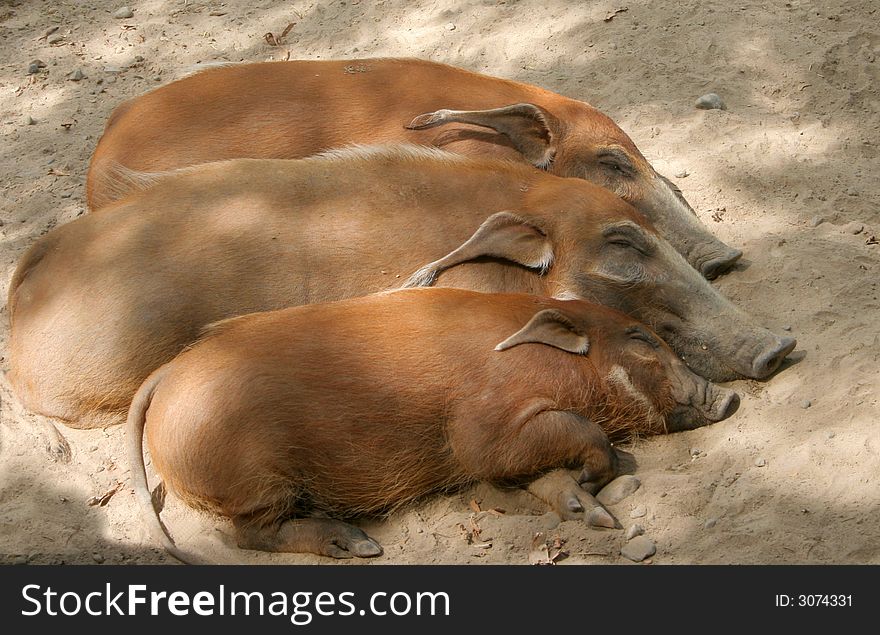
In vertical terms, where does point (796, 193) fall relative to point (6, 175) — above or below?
below

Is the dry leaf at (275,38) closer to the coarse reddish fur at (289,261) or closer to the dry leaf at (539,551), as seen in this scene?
the coarse reddish fur at (289,261)

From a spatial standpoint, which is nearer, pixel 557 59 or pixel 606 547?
pixel 606 547

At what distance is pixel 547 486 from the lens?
3.73 meters

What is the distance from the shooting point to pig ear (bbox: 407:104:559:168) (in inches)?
189

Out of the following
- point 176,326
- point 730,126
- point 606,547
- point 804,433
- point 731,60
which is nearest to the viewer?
point 606,547

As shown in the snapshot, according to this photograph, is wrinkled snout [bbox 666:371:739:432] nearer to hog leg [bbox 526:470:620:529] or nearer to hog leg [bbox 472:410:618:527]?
hog leg [bbox 472:410:618:527]

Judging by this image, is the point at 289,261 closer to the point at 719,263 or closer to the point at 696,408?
the point at 696,408

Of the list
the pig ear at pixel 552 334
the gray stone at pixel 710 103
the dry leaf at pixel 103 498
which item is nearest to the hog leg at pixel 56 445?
the dry leaf at pixel 103 498

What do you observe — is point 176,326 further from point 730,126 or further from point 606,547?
point 730,126

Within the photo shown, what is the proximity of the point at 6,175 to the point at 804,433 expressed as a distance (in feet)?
12.8

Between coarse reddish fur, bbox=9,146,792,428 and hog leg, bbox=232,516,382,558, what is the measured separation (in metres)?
0.79

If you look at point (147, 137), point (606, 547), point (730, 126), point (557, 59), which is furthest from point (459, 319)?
point (557, 59)

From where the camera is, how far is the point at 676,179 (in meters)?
5.29

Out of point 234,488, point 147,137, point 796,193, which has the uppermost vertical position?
point 147,137
